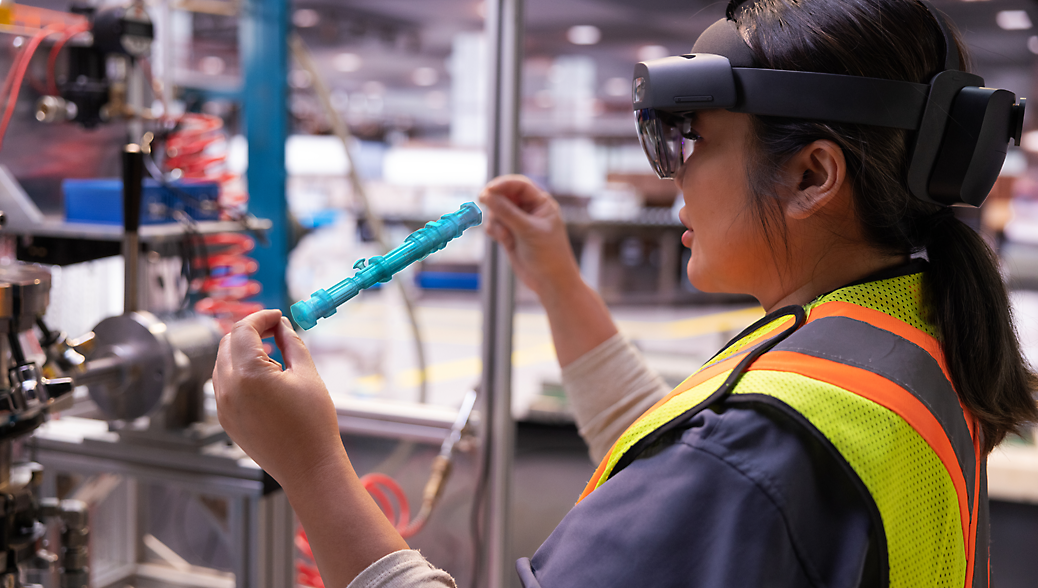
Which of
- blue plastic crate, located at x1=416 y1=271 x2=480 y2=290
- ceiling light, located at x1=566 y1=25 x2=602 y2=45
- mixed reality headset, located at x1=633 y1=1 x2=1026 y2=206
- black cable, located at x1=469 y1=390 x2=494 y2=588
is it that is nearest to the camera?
mixed reality headset, located at x1=633 y1=1 x2=1026 y2=206

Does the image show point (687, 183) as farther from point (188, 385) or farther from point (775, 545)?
point (188, 385)

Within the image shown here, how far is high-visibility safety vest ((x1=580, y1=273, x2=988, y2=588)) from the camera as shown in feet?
1.89

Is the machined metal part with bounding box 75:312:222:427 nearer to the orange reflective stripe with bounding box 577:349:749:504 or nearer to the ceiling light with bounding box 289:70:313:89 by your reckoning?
the orange reflective stripe with bounding box 577:349:749:504

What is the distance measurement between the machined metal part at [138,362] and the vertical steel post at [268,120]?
Answer: 1073 millimetres

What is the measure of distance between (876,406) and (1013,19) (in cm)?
968

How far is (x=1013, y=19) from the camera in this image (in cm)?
830

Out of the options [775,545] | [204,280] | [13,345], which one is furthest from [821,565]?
[204,280]

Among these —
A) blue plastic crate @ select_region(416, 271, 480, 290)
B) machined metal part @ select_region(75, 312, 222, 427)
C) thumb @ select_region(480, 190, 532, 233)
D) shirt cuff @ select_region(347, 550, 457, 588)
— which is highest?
thumb @ select_region(480, 190, 532, 233)

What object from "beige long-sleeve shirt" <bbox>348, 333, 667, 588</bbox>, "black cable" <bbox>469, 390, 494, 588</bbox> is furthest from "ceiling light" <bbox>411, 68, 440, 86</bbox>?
"beige long-sleeve shirt" <bbox>348, 333, 667, 588</bbox>

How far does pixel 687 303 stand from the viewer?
9.05 metres

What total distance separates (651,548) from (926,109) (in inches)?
18.1

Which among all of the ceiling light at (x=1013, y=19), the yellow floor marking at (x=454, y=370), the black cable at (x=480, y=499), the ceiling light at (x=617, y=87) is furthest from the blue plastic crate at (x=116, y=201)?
the ceiling light at (x=617, y=87)

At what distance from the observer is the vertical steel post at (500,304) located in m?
1.59

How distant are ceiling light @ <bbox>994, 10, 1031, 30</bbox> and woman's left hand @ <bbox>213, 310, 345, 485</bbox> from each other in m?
9.24
